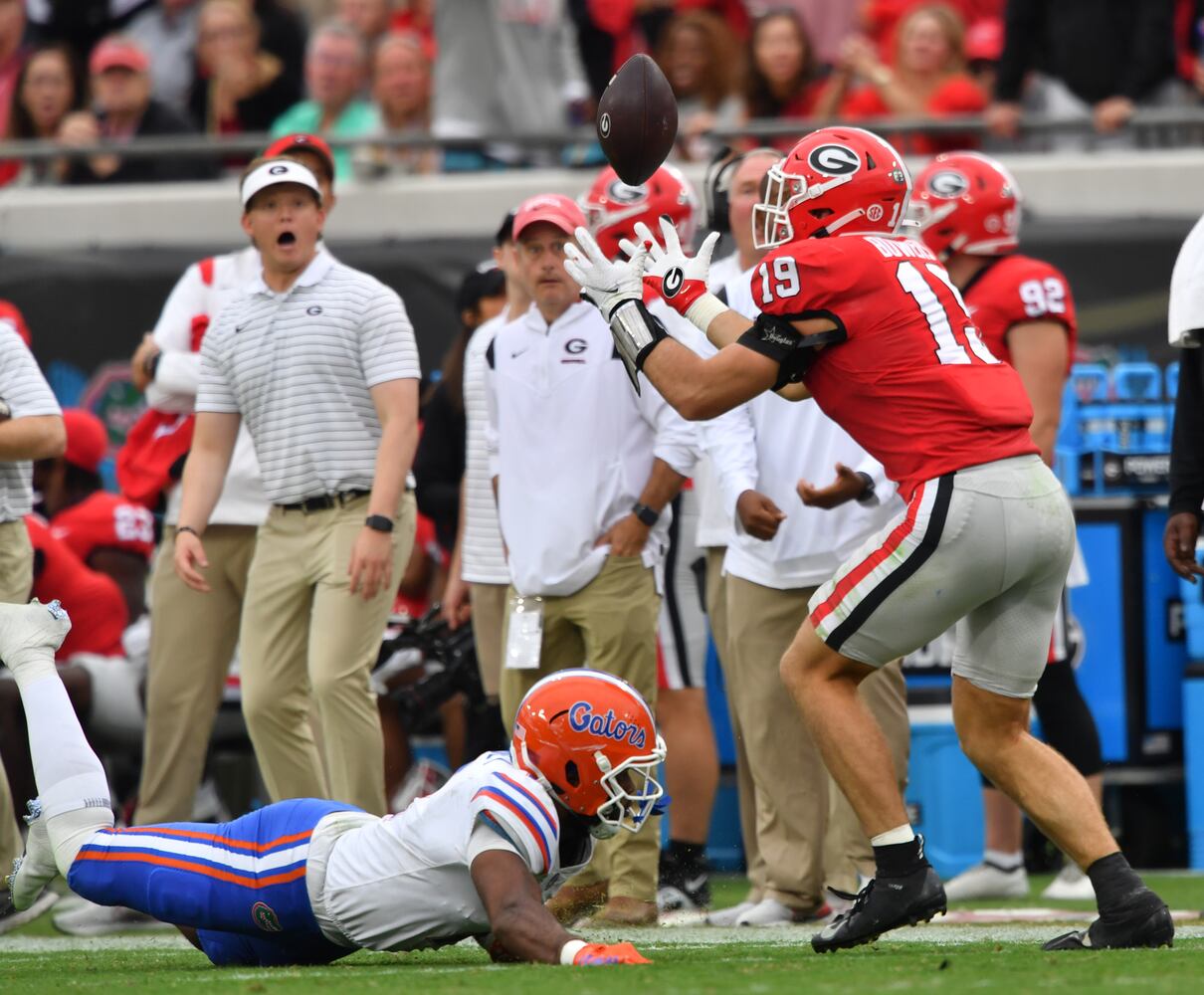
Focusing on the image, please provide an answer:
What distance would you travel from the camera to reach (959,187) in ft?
21.3

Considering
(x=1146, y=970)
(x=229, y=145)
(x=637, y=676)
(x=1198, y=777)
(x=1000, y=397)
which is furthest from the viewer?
(x=229, y=145)

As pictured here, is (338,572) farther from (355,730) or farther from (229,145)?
(229,145)

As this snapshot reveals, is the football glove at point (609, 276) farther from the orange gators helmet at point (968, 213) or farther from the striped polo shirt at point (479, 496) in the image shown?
the orange gators helmet at point (968, 213)

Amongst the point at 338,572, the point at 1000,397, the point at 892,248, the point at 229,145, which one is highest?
the point at 229,145

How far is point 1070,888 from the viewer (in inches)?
264

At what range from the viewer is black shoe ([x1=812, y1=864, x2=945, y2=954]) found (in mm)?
4453

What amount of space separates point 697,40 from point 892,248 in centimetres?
555

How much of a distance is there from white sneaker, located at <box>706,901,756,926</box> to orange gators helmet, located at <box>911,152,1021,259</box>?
209 centimetres

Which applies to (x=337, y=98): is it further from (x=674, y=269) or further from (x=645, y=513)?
(x=674, y=269)

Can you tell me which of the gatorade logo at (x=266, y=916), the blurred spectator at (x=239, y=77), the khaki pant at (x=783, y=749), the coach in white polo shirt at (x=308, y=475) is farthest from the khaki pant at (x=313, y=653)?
the blurred spectator at (x=239, y=77)

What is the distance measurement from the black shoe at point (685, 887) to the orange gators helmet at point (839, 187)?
7.45 feet

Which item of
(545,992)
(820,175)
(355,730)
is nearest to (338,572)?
(355,730)

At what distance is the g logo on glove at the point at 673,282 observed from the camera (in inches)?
190

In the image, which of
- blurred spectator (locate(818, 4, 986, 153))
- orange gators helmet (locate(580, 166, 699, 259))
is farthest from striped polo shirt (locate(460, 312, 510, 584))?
blurred spectator (locate(818, 4, 986, 153))
